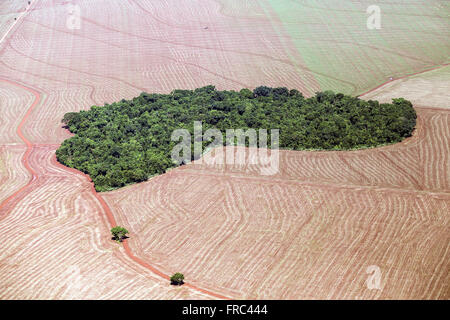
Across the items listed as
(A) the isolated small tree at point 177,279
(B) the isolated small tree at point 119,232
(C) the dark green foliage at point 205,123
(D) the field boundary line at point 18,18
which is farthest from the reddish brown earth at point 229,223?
(D) the field boundary line at point 18,18

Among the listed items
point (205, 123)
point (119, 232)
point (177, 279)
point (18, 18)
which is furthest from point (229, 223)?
point (18, 18)

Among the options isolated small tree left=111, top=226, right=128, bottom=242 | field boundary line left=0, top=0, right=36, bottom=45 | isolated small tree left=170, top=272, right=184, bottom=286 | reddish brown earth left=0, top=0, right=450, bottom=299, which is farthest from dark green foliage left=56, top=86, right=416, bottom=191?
field boundary line left=0, top=0, right=36, bottom=45

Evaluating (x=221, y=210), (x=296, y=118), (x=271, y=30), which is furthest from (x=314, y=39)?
(x=221, y=210)

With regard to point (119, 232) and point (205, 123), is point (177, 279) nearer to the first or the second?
point (119, 232)

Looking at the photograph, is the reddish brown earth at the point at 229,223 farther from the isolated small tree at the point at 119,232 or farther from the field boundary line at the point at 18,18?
the field boundary line at the point at 18,18

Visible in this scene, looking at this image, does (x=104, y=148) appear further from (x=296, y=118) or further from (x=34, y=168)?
(x=296, y=118)

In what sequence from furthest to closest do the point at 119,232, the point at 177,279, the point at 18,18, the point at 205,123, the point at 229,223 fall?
the point at 18,18, the point at 205,123, the point at 229,223, the point at 119,232, the point at 177,279
